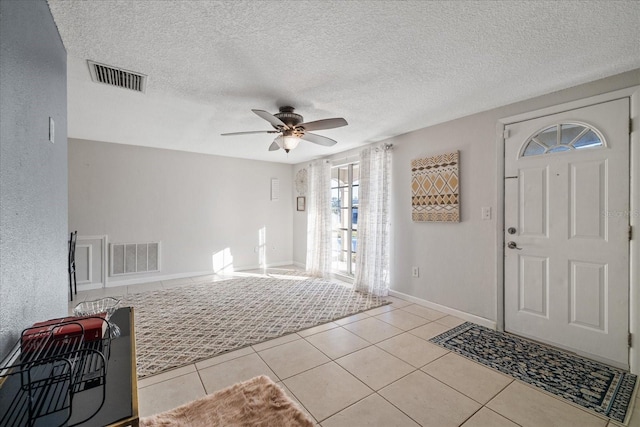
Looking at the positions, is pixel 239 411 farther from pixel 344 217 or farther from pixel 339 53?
pixel 344 217

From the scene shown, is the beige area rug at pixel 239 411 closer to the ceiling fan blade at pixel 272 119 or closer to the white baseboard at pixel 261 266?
the ceiling fan blade at pixel 272 119

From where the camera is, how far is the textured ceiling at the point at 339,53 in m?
1.50

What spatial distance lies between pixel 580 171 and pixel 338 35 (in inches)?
94.3

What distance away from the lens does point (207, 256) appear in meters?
5.30

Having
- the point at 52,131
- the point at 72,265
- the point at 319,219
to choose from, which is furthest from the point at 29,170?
the point at 319,219

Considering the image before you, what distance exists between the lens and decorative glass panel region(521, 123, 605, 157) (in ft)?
7.66

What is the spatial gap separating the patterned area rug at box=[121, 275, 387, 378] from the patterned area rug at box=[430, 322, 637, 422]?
4.22ft

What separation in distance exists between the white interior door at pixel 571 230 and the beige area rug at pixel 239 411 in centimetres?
245

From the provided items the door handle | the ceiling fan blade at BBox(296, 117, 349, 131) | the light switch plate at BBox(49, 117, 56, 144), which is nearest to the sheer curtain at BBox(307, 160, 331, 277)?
the ceiling fan blade at BBox(296, 117, 349, 131)

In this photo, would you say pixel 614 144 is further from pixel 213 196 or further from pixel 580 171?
pixel 213 196

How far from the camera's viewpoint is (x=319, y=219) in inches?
209

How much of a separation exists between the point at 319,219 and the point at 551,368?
3.83 m

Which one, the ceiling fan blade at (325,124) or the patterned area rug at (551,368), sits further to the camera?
the ceiling fan blade at (325,124)

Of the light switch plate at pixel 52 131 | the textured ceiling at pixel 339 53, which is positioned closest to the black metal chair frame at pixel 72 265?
the textured ceiling at pixel 339 53
